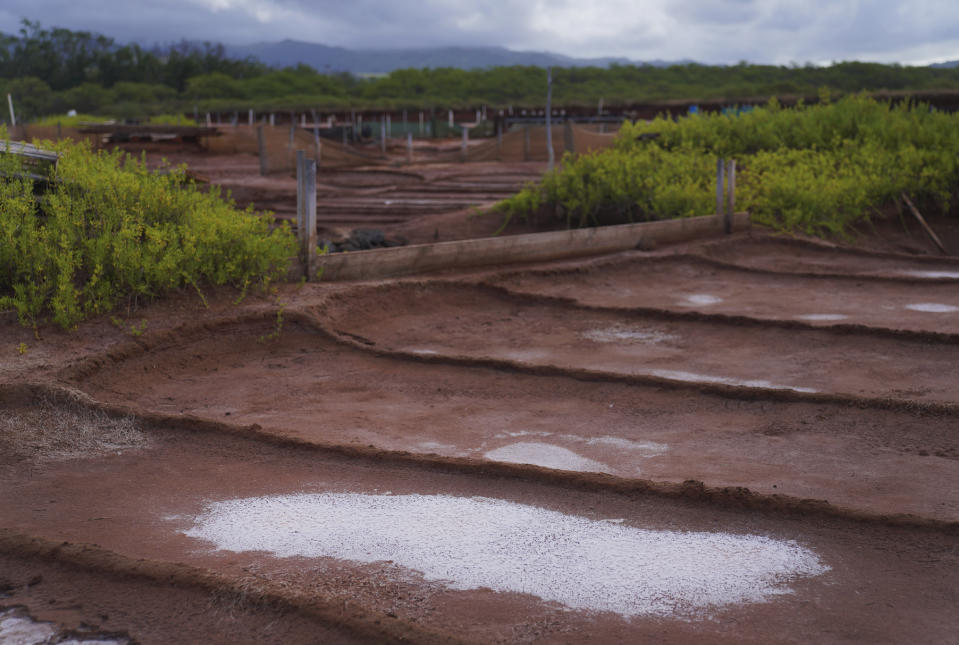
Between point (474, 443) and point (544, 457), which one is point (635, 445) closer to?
point (544, 457)

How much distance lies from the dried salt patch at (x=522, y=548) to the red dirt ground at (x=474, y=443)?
0.22 feet

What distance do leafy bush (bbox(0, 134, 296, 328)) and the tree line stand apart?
1251 inches

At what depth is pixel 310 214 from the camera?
6.90 meters

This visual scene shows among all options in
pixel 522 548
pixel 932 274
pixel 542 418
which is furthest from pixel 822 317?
pixel 522 548

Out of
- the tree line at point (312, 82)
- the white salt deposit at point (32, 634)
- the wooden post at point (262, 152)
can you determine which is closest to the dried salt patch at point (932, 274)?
the white salt deposit at point (32, 634)

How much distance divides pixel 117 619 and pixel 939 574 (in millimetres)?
2557

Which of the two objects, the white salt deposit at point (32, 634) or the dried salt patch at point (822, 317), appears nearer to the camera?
the white salt deposit at point (32, 634)

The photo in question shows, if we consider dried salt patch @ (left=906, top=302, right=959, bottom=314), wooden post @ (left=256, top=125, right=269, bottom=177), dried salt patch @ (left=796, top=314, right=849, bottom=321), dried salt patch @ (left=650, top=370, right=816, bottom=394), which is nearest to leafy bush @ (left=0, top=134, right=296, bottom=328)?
dried salt patch @ (left=650, top=370, right=816, bottom=394)

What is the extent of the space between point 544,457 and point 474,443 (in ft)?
1.25

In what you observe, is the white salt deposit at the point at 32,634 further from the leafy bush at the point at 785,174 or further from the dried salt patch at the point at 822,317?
the leafy bush at the point at 785,174

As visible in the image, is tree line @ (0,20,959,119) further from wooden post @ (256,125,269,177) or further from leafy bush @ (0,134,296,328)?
leafy bush @ (0,134,296,328)

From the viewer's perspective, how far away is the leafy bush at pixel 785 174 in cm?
1138

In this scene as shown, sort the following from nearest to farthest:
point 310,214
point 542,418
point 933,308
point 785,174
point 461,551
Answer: point 461,551
point 542,418
point 310,214
point 933,308
point 785,174

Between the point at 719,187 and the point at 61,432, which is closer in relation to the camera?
the point at 61,432
